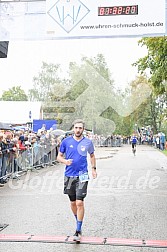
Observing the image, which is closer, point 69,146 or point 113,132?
point 69,146

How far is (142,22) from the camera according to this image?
9.74 meters

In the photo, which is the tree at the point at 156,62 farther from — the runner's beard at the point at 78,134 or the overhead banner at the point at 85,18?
the runner's beard at the point at 78,134

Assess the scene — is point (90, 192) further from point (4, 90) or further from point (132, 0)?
point (4, 90)

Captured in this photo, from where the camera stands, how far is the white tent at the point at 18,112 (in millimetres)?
40784

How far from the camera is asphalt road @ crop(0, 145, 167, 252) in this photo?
701cm

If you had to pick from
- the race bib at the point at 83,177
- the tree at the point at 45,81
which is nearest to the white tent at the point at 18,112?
the tree at the point at 45,81

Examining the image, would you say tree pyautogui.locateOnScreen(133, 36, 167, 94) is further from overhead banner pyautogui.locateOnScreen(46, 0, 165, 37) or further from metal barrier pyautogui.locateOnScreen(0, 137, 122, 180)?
overhead banner pyautogui.locateOnScreen(46, 0, 165, 37)

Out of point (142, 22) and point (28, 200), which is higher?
point (142, 22)

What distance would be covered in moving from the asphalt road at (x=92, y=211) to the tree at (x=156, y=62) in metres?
5.85

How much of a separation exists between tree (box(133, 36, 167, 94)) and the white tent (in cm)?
1834

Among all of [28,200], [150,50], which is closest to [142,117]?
[150,50]

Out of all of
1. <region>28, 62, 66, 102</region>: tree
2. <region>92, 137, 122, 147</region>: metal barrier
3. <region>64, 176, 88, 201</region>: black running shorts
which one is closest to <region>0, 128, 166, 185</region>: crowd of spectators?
<region>64, 176, 88, 201</region>: black running shorts

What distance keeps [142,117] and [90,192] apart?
190 feet

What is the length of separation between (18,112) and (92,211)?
35.1 m
